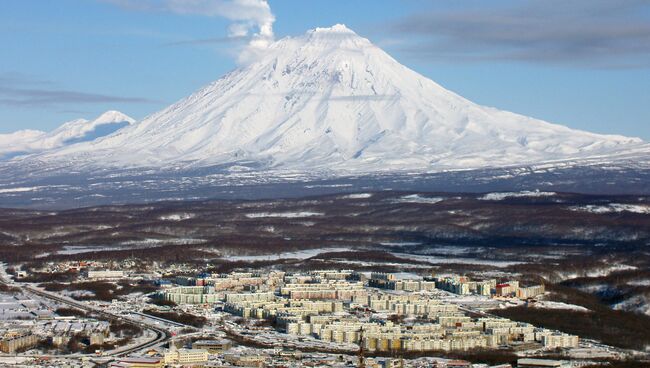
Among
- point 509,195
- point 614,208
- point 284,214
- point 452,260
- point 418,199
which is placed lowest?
point 452,260

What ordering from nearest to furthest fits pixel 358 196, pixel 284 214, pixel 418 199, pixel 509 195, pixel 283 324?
pixel 283 324, pixel 284 214, pixel 509 195, pixel 418 199, pixel 358 196

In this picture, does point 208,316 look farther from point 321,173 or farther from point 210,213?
point 321,173

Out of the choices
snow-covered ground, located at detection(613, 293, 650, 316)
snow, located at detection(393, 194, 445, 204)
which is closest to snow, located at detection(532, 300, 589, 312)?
snow-covered ground, located at detection(613, 293, 650, 316)

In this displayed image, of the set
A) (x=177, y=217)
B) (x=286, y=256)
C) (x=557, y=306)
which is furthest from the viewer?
→ (x=177, y=217)

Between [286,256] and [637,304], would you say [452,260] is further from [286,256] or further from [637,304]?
[637,304]

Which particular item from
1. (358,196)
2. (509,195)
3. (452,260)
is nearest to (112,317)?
(452,260)

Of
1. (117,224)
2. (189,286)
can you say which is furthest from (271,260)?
(117,224)

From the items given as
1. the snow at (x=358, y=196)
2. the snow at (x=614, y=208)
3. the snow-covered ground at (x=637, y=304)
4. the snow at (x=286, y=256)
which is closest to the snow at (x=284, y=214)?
the snow at (x=358, y=196)

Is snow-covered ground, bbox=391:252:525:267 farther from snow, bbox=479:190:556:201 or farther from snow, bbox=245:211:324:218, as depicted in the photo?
snow, bbox=479:190:556:201
